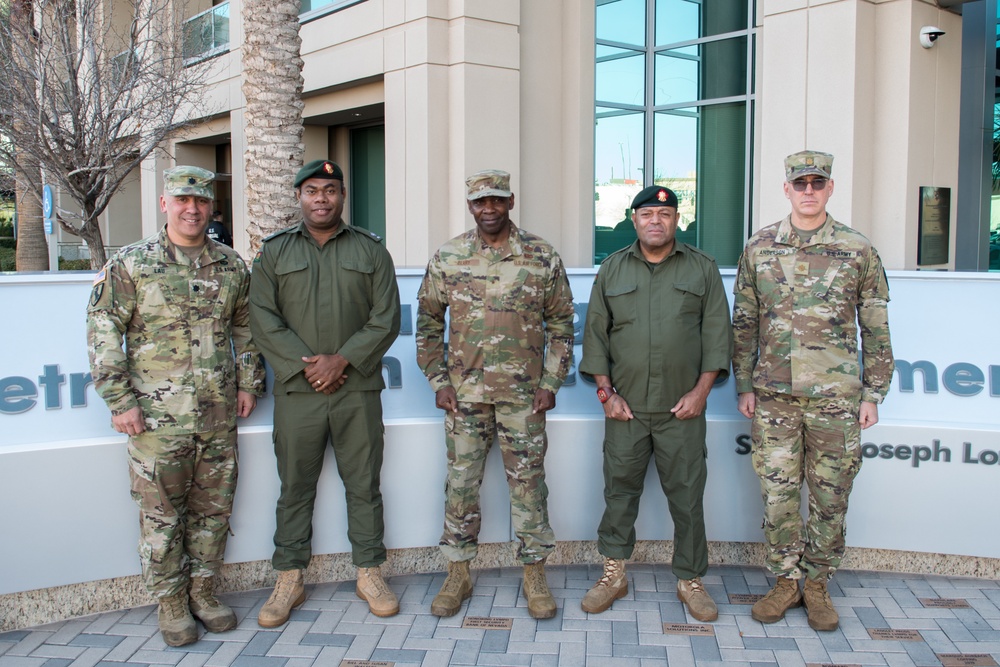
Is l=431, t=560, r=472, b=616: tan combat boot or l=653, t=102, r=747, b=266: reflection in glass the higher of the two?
l=653, t=102, r=747, b=266: reflection in glass

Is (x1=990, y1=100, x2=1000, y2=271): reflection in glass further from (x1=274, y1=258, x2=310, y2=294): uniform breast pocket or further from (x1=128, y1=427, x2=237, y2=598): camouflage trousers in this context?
(x1=128, y1=427, x2=237, y2=598): camouflage trousers

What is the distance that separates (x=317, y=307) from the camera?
12.3 ft

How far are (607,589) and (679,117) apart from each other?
315 inches

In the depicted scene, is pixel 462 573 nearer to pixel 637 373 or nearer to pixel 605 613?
pixel 605 613

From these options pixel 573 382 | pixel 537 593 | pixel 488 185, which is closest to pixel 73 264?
pixel 573 382

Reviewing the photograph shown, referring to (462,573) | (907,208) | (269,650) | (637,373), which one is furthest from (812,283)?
(907,208)

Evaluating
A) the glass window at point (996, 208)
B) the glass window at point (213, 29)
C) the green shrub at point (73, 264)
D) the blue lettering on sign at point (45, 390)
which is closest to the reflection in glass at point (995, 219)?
the glass window at point (996, 208)

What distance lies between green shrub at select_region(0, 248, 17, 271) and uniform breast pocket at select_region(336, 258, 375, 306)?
2190cm

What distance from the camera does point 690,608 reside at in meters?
3.85

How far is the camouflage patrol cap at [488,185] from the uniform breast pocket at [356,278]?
0.57 m

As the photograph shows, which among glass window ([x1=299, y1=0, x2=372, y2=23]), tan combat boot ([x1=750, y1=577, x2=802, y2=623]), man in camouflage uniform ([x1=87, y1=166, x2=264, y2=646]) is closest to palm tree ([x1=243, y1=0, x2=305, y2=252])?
man in camouflage uniform ([x1=87, y1=166, x2=264, y2=646])

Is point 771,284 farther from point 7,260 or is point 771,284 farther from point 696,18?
point 7,260

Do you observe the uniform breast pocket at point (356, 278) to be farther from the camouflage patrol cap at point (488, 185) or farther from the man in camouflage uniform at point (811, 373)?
the man in camouflage uniform at point (811, 373)

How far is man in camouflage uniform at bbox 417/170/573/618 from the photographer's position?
3.83 meters
